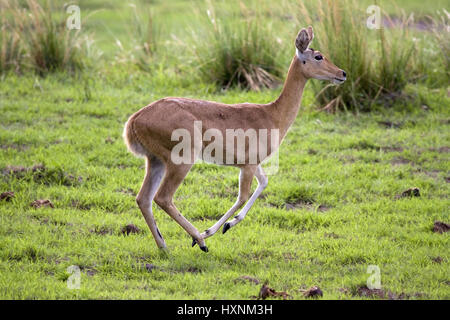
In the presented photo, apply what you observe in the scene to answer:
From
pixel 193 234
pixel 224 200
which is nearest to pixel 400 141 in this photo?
pixel 224 200

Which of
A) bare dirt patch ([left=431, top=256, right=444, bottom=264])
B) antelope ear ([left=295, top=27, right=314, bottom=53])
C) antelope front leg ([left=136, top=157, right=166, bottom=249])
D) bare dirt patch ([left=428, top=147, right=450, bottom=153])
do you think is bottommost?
bare dirt patch ([left=428, top=147, right=450, bottom=153])

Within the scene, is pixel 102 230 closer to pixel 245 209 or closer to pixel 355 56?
pixel 245 209

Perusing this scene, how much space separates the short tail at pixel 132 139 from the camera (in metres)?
6.30

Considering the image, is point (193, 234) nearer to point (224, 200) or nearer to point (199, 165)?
point (224, 200)

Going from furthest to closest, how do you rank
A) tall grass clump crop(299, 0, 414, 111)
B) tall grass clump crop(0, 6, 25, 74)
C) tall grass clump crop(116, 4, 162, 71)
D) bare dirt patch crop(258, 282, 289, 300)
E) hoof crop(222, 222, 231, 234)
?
1. tall grass clump crop(116, 4, 162, 71)
2. tall grass clump crop(0, 6, 25, 74)
3. tall grass clump crop(299, 0, 414, 111)
4. hoof crop(222, 222, 231, 234)
5. bare dirt patch crop(258, 282, 289, 300)

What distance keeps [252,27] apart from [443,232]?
19.5 feet

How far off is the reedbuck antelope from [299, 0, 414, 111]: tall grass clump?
3.29 meters

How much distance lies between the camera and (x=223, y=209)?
24.7 ft

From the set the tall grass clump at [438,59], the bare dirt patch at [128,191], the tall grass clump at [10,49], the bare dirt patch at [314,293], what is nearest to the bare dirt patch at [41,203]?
the bare dirt patch at [128,191]

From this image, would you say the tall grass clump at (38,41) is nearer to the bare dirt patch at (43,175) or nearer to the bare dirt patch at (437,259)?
the bare dirt patch at (43,175)

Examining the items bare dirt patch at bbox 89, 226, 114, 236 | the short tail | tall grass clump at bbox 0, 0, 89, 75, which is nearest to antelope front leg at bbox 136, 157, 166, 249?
the short tail

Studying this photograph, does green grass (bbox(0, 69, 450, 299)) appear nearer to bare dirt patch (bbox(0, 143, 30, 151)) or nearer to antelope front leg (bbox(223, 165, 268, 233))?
bare dirt patch (bbox(0, 143, 30, 151))

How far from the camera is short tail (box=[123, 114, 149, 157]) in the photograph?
6297 millimetres

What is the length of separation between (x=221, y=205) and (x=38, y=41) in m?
5.84
